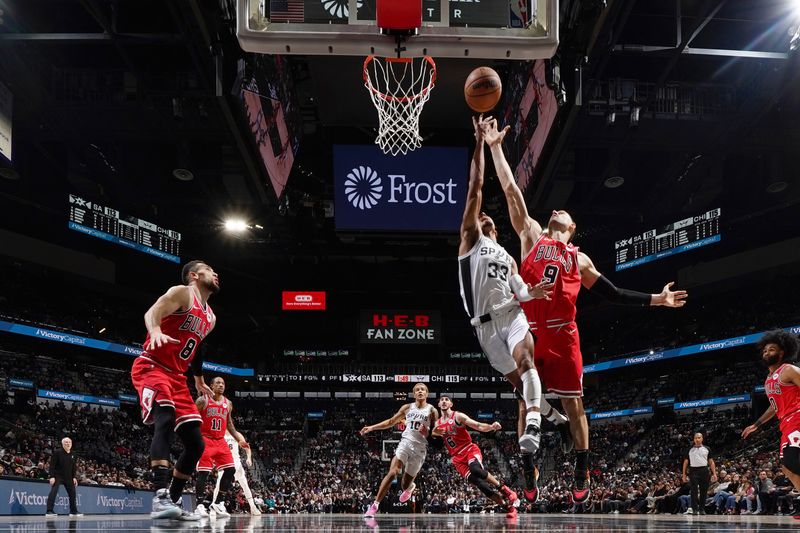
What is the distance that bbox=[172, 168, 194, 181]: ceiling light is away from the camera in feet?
61.8

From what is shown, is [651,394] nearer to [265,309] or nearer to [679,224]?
[679,224]

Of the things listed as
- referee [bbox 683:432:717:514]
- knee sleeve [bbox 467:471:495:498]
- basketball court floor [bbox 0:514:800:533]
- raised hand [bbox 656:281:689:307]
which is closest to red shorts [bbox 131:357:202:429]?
basketball court floor [bbox 0:514:800:533]

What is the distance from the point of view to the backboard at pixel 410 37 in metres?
6.89

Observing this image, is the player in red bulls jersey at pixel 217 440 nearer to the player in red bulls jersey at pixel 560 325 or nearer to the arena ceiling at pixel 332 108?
the arena ceiling at pixel 332 108

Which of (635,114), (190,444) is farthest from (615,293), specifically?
(635,114)

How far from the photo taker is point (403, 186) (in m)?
16.8

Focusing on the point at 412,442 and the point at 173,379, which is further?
the point at 412,442

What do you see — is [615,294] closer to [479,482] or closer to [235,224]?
[479,482]

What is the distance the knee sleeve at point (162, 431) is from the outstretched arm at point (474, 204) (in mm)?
2644

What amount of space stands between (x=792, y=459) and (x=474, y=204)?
4.00m

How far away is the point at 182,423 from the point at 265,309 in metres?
27.4

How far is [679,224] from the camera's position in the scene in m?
23.1

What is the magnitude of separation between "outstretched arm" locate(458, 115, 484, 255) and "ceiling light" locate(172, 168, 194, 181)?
1315cm

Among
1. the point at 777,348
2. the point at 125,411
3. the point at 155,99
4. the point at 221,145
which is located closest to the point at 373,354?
the point at 125,411
